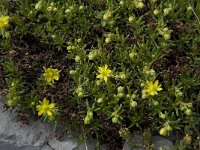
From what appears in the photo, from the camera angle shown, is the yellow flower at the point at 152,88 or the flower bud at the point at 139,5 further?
the flower bud at the point at 139,5

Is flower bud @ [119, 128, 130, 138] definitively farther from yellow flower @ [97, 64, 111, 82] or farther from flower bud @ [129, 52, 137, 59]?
flower bud @ [129, 52, 137, 59]

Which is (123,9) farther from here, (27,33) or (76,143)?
(76,143)

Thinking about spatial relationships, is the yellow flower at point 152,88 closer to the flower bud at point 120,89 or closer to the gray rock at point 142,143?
the flower bud at point 120,89

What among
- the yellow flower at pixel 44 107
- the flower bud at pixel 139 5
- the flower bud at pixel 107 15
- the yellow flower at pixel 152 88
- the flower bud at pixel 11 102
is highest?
the flower bud at pixel 139 5

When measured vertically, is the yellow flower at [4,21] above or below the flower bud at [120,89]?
above

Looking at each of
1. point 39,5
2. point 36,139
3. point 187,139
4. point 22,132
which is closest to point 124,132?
point 187,139

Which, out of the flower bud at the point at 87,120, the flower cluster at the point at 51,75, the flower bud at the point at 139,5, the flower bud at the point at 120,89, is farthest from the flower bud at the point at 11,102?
the flower bud at the point at 139,5
